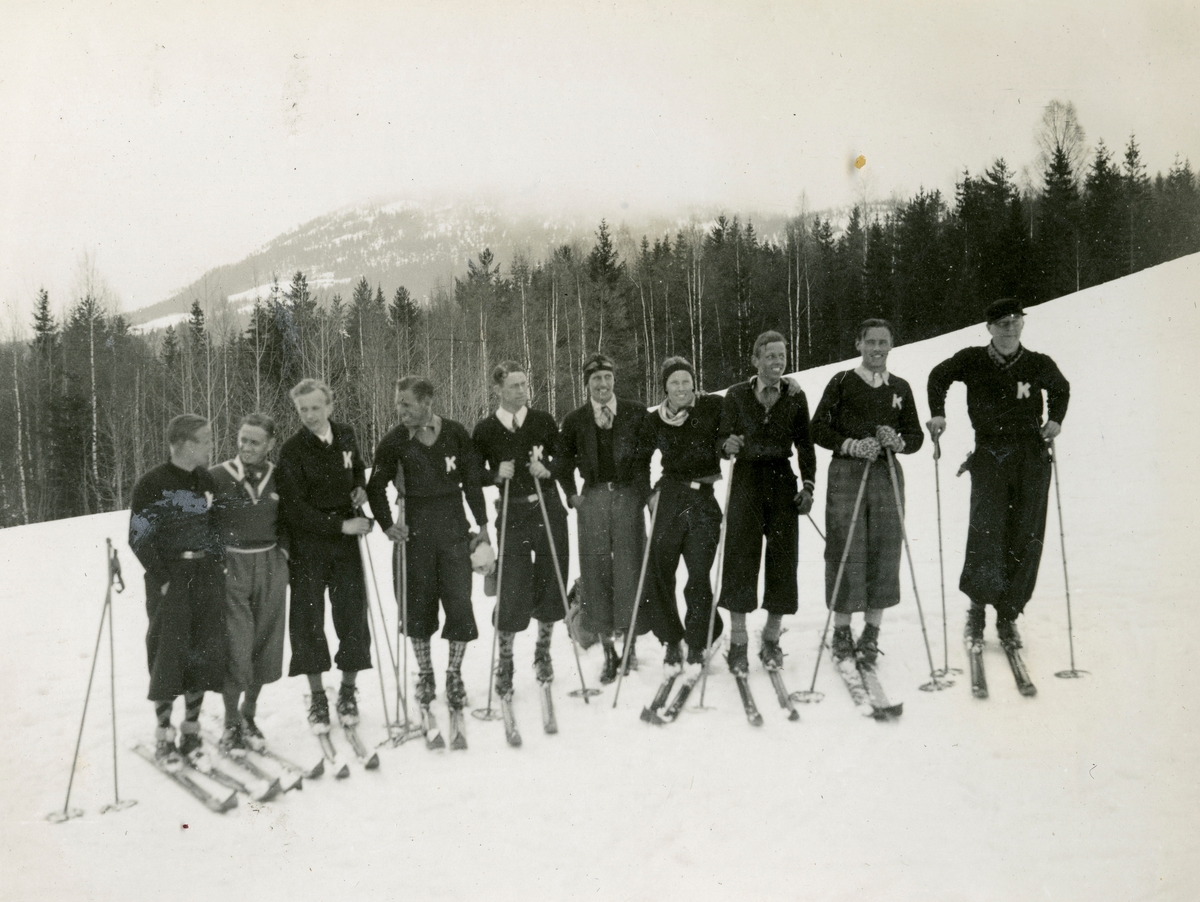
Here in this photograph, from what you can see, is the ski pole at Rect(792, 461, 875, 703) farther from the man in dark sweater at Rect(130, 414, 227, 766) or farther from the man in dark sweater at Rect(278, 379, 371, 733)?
the man in dark sweater at Rect(130, 414, 227, 766)

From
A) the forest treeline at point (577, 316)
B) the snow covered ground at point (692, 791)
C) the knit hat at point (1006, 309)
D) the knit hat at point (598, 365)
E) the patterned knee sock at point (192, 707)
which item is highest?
the forest treeline at point (577, 316)

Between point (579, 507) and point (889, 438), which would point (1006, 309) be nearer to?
point (889, 438)

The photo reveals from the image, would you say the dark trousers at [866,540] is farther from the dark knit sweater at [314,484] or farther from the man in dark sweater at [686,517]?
the dark knit sweater at [314,484]

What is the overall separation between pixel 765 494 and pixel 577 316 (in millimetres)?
8158

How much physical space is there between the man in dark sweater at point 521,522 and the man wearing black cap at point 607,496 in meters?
0.25

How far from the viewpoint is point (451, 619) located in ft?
14.2

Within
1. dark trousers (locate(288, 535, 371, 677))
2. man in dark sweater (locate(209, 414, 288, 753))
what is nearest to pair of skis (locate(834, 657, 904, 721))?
dark trousers (locate(288, 535, 371, 677))

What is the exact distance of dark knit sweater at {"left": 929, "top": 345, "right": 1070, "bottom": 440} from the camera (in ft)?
14.3

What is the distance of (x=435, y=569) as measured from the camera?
4.32m

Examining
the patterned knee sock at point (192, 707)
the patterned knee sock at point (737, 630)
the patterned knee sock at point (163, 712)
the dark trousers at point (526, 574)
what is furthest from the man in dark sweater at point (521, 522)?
the patterned knee sock at point (163, 712)

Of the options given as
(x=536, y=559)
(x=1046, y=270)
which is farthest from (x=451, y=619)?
(x=1046, y=270)

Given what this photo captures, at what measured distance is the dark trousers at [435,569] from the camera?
14.1ft

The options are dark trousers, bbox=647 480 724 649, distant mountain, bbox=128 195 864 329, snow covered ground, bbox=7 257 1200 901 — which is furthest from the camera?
distant mountain, bbox=128 195 864 329

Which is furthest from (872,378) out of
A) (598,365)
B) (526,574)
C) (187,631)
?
(187,631)
